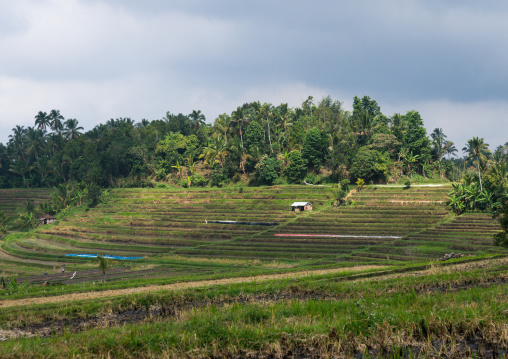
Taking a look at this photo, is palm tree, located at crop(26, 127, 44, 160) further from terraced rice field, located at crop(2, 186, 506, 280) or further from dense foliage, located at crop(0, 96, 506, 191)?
terraced rice field, located at crop(2, 186, 506, 280)

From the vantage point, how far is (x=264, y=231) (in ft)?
183

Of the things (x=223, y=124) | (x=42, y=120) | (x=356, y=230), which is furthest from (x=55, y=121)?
(x=356, y=230)

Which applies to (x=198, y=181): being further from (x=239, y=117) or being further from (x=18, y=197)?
(x=18, y=197)

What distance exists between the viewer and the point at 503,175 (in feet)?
182

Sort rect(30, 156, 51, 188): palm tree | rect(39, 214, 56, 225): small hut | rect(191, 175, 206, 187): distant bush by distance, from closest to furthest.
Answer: rect(39, 214, 56, 225): small hut < rect(191, 175, 206, 187): distant bush < rect(30, 156, 51, 188): palm tree

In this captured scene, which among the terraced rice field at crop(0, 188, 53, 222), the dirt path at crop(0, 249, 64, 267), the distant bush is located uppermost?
the distant bush

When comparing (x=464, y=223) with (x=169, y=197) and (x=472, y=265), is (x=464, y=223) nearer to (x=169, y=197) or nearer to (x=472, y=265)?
(x=472, y=265)

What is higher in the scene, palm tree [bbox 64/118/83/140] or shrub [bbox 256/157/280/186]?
palm tree [bbox 64/118/83/140]

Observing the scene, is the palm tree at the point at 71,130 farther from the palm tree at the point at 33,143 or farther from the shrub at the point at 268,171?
the shrub at the point at 268,171

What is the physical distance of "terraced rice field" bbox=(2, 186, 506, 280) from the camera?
41438mm

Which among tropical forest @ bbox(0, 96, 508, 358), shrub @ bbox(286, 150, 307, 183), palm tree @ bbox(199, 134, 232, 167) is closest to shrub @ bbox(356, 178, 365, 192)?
tropical forest @ bbox(0, 96, 508, 358)

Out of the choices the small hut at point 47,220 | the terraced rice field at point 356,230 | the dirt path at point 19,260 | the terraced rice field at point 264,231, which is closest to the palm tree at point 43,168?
the small hut at point 47,220

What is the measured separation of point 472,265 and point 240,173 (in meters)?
65.9

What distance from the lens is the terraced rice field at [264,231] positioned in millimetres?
41438
